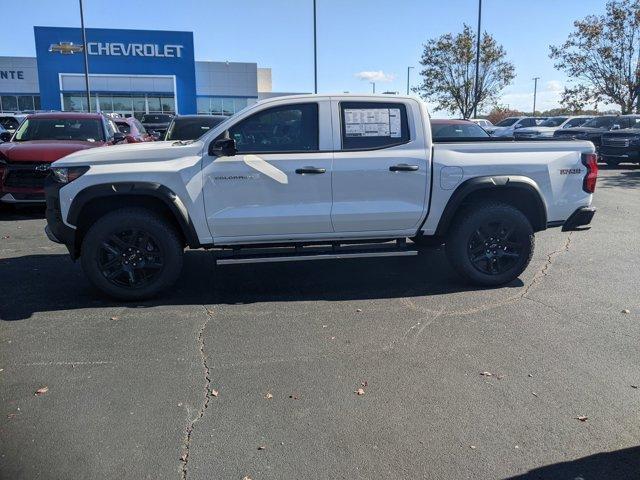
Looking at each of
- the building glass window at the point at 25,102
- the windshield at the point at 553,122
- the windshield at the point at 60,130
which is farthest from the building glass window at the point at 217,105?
the windshield at the point at 60,130

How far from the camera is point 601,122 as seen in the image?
823 inches

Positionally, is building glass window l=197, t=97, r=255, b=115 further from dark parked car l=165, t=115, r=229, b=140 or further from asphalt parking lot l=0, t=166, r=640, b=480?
asphalt parking lot l=0, t=166, r=640, b=480

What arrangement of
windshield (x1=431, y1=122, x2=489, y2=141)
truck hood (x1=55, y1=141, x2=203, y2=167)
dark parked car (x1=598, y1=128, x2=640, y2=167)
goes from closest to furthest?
truck hood (x1=55, y1=141, x2=203, y2=167) → windshield (x1=431, y1=122, x2=489, y2=141) → dark parked car (x1=598, y1=128, x2=640, y2=167)

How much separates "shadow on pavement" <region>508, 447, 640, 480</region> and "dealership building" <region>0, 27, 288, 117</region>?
49561 mm

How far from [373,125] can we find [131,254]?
2622 millimetres

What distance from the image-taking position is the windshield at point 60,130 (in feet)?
34.9

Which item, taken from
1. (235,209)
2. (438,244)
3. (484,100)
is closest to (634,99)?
(484,100)

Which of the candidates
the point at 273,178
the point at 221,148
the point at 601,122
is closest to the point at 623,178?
the point at 601,122

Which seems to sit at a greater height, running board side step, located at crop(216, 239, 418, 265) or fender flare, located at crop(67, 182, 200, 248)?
fender flare, located at crop(67, 182, 200, 248)

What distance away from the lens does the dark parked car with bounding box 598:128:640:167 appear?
18.1 m

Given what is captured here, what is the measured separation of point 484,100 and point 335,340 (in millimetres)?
34823

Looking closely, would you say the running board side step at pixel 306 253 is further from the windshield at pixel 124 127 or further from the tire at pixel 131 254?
the windshield at pixel 124 127

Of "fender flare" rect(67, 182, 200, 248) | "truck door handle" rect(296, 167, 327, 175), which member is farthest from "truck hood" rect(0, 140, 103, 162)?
"truck door handle" rect(296, 167, 327, 175)

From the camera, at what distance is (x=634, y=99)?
28531 mm
